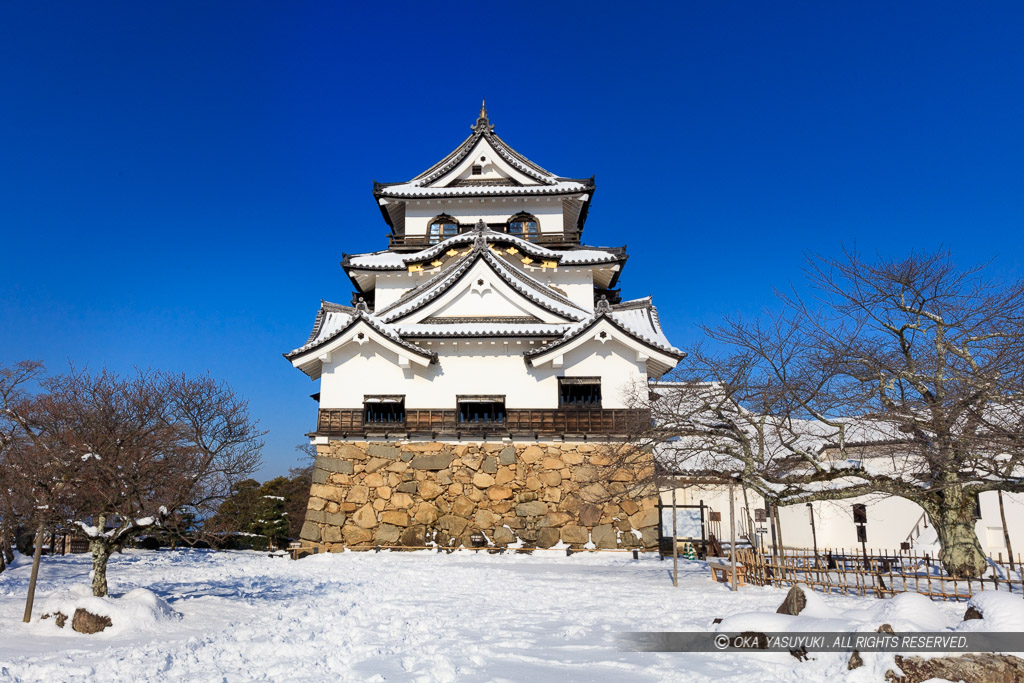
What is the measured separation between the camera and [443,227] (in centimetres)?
3052

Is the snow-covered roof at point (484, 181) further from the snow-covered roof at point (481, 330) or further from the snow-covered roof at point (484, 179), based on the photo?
the snow-covered roof at point (481, 330)

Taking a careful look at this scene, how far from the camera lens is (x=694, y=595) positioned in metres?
12.6

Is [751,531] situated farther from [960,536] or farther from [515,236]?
[515,236]

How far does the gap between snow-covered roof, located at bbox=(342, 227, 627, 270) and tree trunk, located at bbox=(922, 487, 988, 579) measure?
653 inches

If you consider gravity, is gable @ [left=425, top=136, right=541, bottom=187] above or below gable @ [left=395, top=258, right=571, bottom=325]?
above

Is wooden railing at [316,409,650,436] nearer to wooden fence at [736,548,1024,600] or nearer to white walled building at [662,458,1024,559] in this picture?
white walled building at [662,458,1024,559]

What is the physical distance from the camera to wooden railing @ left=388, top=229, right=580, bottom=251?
2955 cm

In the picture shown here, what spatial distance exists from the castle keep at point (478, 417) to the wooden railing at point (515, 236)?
4967 millimetres

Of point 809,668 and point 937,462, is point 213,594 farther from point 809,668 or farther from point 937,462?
point 937,462

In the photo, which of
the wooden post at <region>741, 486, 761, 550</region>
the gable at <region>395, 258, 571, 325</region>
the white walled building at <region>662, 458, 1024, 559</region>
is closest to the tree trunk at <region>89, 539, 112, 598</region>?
the wooden post at <region>741, 486, 761, 550</region>

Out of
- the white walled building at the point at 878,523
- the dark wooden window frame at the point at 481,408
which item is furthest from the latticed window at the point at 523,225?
the white walled building at the point at 878,523

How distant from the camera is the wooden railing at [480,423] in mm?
22422

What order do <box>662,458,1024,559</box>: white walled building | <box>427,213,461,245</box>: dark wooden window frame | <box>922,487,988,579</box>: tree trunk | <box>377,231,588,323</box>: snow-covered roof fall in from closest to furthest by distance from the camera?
1. <box>922,487,988,579</box>: tree trunk
2. <box>662,458,1024,559</box>: white walled building
3. <box>377,231,588,323</box>: snow-covered roof
4. <box>427,213,461,245</box>: dark wooden window frame

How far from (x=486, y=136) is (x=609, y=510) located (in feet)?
61.9
